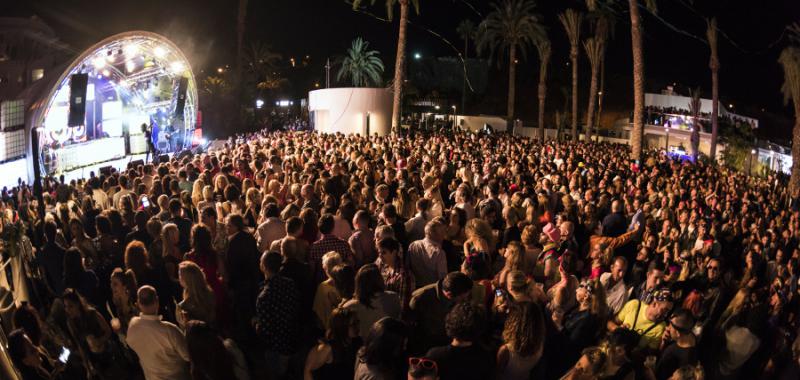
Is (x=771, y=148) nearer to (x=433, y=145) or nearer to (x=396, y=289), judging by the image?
(x=433, y=145)

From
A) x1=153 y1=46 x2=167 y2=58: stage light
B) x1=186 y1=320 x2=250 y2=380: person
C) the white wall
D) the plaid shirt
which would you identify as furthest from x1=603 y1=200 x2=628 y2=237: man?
the white wall

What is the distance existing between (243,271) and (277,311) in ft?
4.07

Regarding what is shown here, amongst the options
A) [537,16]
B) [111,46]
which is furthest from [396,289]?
[537,16]

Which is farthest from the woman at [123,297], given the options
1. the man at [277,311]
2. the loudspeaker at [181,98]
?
the loudspeaker at [181,98]

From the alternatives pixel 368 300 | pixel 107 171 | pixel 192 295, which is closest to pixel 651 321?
pixel 368 300

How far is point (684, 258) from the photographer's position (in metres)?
6.43

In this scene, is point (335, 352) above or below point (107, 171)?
below

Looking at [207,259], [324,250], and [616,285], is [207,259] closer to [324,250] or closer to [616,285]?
[324,250]

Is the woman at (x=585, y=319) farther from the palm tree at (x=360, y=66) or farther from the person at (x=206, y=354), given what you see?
the palm tree at (x=360, y=66)

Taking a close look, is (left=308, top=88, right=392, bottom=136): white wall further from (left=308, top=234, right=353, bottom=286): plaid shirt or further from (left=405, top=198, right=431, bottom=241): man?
(left=308, top=234, right=353, bottom=286): plaid shirt

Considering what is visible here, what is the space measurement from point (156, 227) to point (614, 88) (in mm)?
77842

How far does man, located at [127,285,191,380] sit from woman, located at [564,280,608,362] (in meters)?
2.61

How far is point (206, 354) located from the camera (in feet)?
10.2

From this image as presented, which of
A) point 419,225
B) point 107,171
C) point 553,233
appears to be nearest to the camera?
point 553,233
